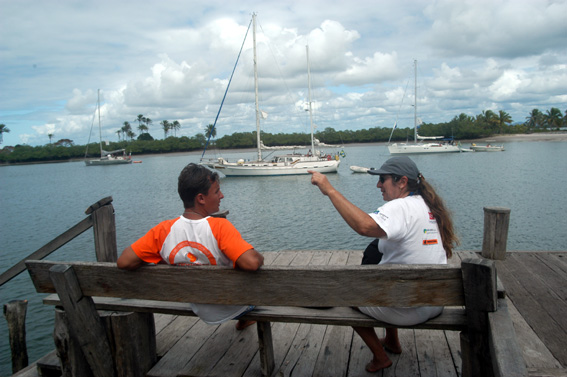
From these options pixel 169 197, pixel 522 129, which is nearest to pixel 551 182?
pixel 169 197

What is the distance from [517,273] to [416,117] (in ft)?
206

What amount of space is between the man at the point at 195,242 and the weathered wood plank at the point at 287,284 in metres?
0.12

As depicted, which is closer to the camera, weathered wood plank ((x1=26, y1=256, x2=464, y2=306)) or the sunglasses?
weathered wood plank ((x1=26, y1=256, x2=464, y2=306))

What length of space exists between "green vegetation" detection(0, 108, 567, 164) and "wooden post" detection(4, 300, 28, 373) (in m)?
108

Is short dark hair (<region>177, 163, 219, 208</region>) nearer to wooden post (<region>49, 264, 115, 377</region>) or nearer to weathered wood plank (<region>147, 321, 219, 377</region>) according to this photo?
wooden post (<region>49, 264, 115, 377</region>)

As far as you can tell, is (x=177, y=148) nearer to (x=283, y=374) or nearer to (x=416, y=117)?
(x=416, y=117)

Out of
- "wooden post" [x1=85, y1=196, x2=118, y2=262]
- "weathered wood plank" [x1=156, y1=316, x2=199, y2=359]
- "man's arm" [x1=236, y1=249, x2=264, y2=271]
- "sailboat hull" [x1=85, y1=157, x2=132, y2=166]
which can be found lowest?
"sailboat hull" [x1=85, y1=157, x2=132, y2=166]

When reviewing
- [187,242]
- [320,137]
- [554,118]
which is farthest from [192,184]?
[554,118]

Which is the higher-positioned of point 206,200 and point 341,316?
point 206,200

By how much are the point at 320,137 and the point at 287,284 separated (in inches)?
4699

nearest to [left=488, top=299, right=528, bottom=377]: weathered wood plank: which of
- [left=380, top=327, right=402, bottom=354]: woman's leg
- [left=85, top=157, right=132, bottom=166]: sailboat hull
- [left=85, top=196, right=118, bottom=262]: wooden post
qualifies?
[left=380, top=327, right=402, bottom=354]: woman's leg

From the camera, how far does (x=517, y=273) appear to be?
528 centimetres

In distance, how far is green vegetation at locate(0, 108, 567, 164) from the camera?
11788 cm

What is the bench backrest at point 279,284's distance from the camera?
2258 mm
